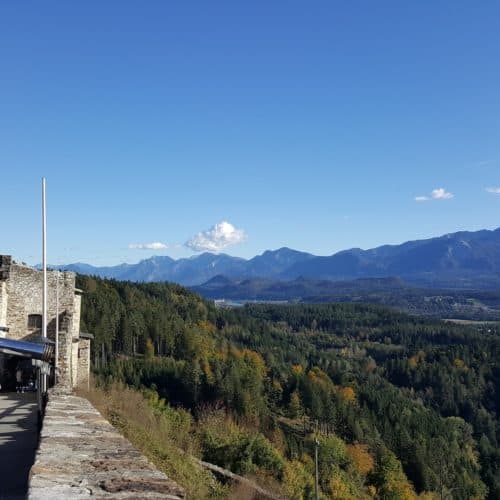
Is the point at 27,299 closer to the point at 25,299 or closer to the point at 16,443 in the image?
the point at 25,299

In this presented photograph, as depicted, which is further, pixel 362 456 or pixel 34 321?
pixel 362 456

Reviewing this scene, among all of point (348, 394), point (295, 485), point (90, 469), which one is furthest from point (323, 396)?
point (90, 469)

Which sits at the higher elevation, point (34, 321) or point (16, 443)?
point (34, 321)

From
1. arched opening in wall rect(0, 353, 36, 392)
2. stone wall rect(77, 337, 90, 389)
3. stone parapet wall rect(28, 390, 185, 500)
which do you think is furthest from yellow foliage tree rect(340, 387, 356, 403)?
stone parapet wall rect(28, 390, 185, 500)

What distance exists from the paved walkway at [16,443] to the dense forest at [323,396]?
23111 millimetres

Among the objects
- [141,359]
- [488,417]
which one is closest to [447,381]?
[488,417]

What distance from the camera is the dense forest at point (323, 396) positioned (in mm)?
66188

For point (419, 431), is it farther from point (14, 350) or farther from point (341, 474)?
point (14, 350)

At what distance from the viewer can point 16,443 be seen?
9500 millimetres

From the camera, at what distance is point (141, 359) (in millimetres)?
93312

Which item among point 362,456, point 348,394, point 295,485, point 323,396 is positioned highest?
point 295,485

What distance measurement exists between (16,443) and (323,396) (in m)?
83.9

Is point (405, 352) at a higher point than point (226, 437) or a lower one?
lower

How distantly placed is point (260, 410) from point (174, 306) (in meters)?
59.3
